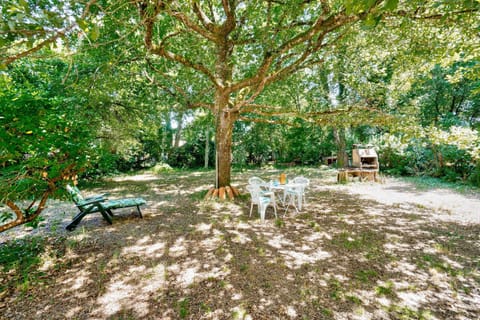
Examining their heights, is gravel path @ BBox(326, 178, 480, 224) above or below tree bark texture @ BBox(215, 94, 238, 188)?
below

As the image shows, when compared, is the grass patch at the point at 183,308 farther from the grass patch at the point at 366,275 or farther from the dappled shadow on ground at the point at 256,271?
the grass patch at the point at 366,275

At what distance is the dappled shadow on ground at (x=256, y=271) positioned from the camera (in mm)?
2178

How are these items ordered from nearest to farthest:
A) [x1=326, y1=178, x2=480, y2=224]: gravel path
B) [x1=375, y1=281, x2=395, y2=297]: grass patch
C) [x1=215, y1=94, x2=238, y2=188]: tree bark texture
→ 1. [x1=375, y1=281, x2=395, y2=297]: grass patch
2. [x1=326, y1=178, x2=480, y2=224]: gravel path
3. [x1=215, y1=94, x2=238, y2=188]: tree bark texture

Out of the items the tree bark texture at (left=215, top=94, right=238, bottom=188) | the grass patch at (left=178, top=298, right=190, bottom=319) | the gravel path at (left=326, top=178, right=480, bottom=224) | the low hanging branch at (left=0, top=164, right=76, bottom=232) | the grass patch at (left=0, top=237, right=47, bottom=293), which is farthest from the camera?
the tree bark texture at (left=215, top=94, right=238, bottom=188)

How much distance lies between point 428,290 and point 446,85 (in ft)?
47.8

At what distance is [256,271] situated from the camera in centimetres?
A: 284

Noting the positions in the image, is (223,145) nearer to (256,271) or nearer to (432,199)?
(256,271)

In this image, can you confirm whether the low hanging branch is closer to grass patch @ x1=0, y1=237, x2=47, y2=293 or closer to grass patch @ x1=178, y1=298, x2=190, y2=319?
grass patch @ x1=0, y1=237, x2=47, y2=293

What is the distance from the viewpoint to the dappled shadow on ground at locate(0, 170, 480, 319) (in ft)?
7.14

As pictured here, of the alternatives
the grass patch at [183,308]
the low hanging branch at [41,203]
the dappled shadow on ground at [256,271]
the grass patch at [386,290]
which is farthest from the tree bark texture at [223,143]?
the grass patch at [386,290]

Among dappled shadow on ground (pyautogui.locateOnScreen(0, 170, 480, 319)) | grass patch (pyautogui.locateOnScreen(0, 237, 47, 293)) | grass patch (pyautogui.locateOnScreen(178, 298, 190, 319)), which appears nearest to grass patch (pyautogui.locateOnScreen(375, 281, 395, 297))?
dappled shadow on ground (pyautogui.locateOnScreen(0, 170, 480, 319))

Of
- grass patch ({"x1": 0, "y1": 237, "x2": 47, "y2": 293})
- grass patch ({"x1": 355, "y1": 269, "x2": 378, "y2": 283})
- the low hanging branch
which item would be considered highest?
the low hanging branch

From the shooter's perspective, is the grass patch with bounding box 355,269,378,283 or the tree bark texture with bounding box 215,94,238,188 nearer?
the grass patch with bounding box 355,269,378,283

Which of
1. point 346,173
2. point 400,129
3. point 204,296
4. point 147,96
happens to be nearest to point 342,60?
point 400,129
